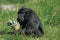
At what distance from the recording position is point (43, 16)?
353 inches

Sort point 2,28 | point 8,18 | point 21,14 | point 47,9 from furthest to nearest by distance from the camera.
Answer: point 47,9, point 8,18, point 2,28, point 21,14

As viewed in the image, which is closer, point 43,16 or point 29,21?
point 29,21

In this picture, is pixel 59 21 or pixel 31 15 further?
pixel 59 21

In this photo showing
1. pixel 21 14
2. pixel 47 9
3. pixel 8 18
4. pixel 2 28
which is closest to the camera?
pixel 21 14

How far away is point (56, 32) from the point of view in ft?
25.8

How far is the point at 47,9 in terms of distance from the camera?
9289mm

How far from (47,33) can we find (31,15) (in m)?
0.76

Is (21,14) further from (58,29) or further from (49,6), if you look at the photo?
(49,6)

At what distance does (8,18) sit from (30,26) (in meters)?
1.44

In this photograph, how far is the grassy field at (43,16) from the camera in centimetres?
743

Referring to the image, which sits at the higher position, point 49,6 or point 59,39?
point 49,6

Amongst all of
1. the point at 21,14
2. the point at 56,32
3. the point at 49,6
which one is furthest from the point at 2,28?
the point at 49,6

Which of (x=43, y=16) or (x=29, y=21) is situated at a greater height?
(x=29, y=21)

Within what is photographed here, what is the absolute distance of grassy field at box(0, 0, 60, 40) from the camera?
292 inches
